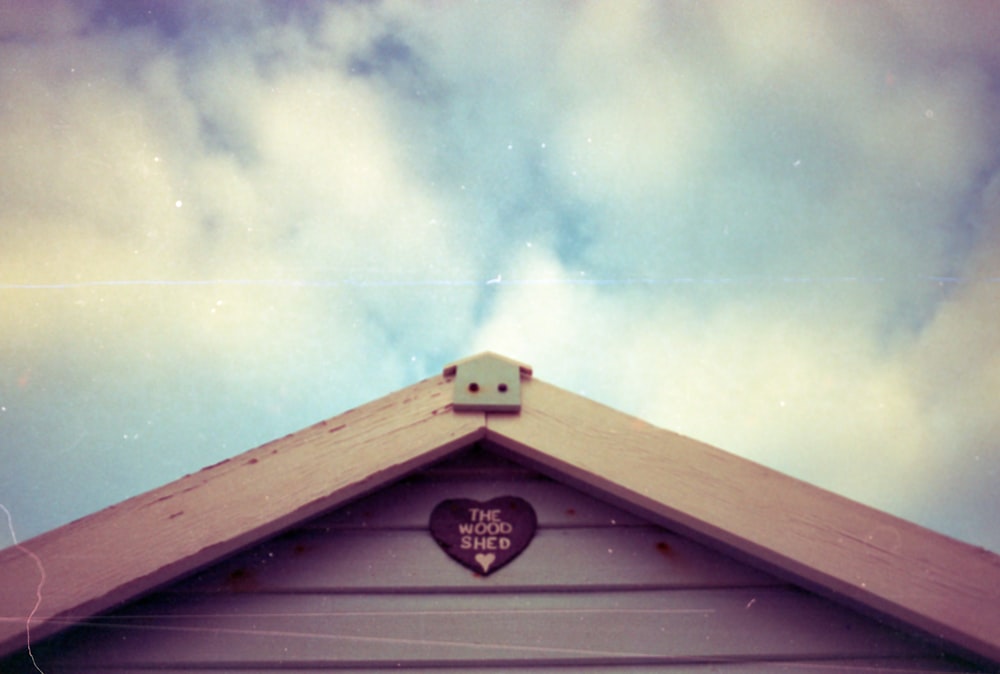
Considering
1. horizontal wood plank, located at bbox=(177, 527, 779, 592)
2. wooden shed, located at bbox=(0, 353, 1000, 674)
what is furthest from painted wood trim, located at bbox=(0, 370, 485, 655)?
horizontal wood plank, located at bbox=(177, 527, 779, 592)

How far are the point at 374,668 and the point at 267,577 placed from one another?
373 millimetres

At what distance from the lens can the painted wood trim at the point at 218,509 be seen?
1607 mm

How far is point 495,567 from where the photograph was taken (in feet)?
5.89

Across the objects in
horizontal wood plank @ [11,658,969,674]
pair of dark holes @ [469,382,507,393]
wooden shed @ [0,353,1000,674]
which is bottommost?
horizontal wood plank @ [11,658,969,674]

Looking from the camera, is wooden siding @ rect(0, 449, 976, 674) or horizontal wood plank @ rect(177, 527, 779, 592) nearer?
wooden siding @ rect(0, 449, 976, 674)

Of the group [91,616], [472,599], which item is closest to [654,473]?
[472,599]

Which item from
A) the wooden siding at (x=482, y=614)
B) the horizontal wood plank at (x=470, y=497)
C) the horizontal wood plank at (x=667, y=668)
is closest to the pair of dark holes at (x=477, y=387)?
the horizontal wood plank at (x=470, y=497)

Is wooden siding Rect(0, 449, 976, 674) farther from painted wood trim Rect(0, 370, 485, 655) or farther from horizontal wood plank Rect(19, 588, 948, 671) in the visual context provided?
painted wood trim Rect(0, 370, 485, 655)

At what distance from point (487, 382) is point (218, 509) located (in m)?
0.78

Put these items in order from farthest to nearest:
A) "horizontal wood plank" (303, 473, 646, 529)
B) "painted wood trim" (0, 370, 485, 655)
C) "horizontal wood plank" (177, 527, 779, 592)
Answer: "horizontal wood plank" (303, 473, 646, 529) → "horizontal wood plank" (177, 527, 779, 592) → "painted wood trim" (0, 370, 485, 655)

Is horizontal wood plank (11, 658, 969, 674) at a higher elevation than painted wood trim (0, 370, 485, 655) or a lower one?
lower

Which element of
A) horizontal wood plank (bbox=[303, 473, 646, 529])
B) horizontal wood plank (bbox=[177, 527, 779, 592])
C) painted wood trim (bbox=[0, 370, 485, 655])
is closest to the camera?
painted wood trim (bbox=[0, 370, 485, 655])

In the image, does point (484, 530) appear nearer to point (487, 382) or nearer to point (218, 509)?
point (487, 382)

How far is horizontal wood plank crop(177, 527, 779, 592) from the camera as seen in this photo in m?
1.78
